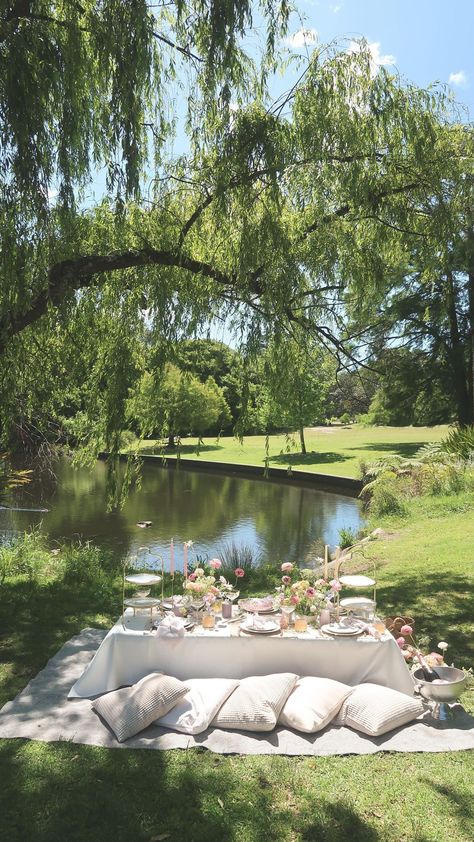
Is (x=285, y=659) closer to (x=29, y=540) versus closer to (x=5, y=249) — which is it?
(x=5, y=249)

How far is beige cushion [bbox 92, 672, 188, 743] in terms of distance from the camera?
3.79 metres

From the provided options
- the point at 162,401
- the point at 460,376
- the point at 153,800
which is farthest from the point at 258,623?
the point at 460,376

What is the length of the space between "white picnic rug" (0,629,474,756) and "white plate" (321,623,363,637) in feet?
2.07

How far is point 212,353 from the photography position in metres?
6.01

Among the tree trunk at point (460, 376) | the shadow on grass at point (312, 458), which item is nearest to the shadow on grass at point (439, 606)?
the tree trunk at point (460, 376)

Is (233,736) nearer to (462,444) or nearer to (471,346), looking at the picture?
(462,444)

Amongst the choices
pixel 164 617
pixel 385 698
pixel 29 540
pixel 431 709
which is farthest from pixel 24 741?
pixel 29 540

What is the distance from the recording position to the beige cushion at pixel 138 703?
379 cm

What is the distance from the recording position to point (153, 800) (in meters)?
3.14

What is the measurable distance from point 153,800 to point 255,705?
91 cm

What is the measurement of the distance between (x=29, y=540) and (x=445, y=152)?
318 inches

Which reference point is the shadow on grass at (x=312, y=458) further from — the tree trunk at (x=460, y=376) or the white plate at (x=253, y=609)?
the white plate at (x=253, y=609)

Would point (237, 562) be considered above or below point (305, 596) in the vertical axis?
below

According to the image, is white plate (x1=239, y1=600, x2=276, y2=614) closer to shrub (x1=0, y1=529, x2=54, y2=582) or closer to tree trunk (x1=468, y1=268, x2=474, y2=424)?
shrub (x1=0, y1=529, x2=54, y2=582)
